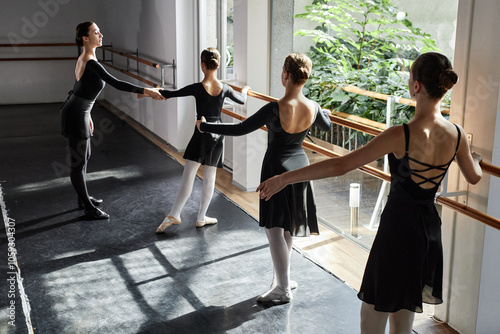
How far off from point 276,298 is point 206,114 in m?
1.40

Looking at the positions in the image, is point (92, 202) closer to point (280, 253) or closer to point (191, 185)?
point (191, 185)

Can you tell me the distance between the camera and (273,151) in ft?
10.5

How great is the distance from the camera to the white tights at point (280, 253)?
3238 millimetres

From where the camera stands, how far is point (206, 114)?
410 centimetres

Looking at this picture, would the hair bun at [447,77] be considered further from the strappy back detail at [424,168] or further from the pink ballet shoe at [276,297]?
the pink ballet shoe at [276,297]

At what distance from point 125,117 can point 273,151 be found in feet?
20.6

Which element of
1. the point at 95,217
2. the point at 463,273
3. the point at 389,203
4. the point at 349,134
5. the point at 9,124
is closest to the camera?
the point at 389,203

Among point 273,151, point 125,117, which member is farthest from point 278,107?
point 125,117

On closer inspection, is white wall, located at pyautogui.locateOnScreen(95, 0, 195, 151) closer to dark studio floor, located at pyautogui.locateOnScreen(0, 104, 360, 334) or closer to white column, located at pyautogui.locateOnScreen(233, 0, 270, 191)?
dark studio floor, located at pyautogui.locateOnScreen(0, 104, 360, 334)

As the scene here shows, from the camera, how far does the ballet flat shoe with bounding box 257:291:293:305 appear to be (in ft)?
10.9

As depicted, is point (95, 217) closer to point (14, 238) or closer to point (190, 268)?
point (14, 238)

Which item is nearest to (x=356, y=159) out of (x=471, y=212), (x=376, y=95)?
(x=471, y=212)

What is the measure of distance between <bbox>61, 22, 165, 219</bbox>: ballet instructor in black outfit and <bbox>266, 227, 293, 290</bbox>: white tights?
5.07 ft

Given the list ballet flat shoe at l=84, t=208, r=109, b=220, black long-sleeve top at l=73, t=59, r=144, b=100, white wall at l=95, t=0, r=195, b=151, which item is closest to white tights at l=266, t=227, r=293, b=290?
black long-sleeve top at l=73, t=59, r=144, b=100
